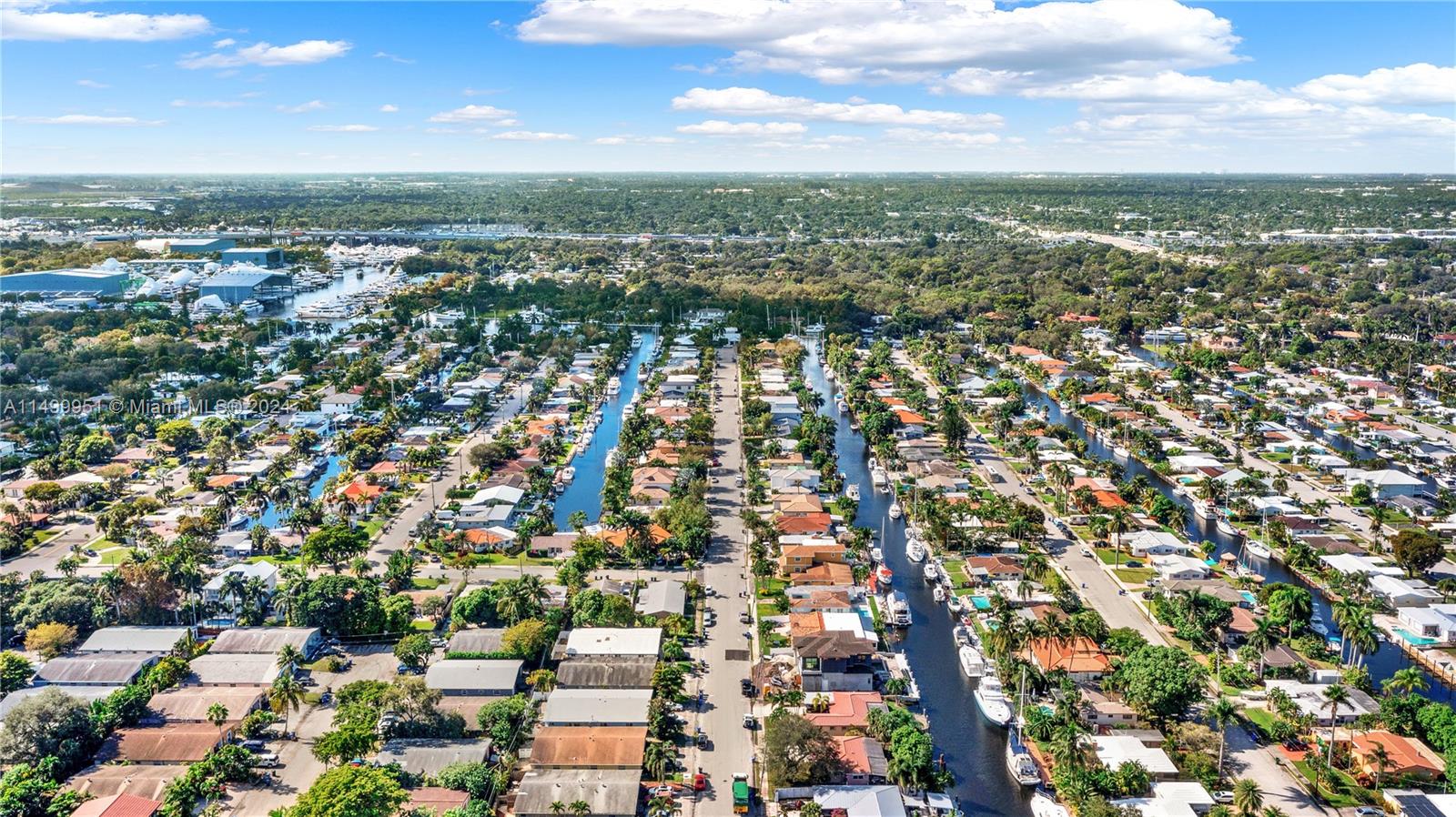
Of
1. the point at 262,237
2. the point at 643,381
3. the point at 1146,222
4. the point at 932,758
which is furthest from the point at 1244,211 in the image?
the point at 932,758

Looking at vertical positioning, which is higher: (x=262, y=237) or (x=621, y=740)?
(x=262, y=237)

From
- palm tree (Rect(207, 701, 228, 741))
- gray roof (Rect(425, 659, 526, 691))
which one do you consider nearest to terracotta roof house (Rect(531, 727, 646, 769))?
gray roof (Rect(425, 659, 526, 691))

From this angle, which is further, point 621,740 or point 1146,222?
point 1146,222

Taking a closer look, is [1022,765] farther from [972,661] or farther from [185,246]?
[185,246]

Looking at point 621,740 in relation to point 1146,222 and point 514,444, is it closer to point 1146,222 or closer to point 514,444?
point 514,444

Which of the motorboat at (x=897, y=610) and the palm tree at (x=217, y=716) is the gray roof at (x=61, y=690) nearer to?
the palm tree at (x=217, y=716)

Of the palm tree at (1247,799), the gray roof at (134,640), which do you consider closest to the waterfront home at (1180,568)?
the palm tree at (1247,799)
